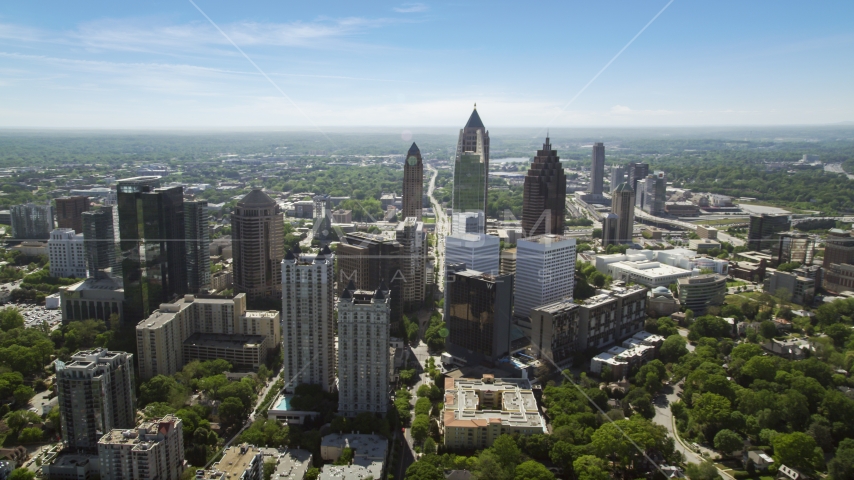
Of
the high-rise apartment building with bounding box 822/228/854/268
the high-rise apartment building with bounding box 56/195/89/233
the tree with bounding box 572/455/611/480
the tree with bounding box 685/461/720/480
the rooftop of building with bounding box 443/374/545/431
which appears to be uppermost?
the high-rise apartment building with bounding box 56/195/89/233

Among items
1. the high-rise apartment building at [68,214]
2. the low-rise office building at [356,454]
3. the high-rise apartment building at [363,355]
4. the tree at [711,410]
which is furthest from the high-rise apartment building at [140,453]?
the high-rise apartment building at [68,214]

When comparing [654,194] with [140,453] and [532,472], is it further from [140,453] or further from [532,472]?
[140,453]

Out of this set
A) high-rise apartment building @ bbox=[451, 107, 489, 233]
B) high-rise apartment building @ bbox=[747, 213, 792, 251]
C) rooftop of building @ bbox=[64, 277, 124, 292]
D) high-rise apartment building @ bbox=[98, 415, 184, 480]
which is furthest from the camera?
high-rise apartment building @ bbox=[747, 213, 792, 251]

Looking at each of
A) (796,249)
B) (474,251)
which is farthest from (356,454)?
(796,249)

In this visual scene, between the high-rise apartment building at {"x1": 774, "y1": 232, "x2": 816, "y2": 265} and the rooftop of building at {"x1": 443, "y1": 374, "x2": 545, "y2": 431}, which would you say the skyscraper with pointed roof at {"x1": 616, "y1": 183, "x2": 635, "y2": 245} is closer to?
the high-rise apartment building at {"x1": 774, "y1": 232, "x2": 816, "y2": 265}

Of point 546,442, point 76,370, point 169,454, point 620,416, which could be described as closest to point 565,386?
point 620,416

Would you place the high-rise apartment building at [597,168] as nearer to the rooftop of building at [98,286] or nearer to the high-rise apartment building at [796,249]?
the high-rise apartment building at [796,249]

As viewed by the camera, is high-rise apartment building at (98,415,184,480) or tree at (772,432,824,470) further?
tree at (772,432,824,470)

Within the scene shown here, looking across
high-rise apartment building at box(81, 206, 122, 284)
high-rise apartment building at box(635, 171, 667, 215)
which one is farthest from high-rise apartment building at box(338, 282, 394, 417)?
high-rise apartment building at box(635, 171, 667, 215)
